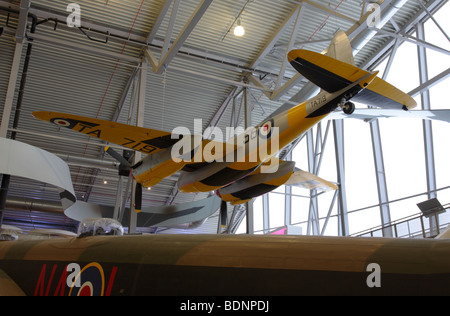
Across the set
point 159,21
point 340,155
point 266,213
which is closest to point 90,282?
point 159,21

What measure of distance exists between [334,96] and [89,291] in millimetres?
7046

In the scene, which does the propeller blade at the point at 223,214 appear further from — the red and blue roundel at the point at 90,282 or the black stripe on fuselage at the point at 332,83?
the red and blue roundel at the point at 90,282

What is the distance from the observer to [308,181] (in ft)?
48.3

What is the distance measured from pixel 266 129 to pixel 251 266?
8035mm

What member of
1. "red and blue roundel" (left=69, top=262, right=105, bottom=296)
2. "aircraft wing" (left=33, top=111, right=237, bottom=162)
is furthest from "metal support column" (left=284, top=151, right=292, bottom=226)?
"red and blue roundel" (left=69, top=262, right=105, bottom=296)

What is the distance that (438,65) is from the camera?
1537 cm

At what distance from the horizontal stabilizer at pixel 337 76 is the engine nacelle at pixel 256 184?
12.7 ft

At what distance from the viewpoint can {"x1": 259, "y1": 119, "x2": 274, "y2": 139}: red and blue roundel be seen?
10352 millimetres

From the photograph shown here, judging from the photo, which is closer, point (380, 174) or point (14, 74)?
point (14, 74)

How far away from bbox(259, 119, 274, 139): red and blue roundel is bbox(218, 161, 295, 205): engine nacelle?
2.49 metres

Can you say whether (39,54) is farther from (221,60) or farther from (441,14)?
(441,14)

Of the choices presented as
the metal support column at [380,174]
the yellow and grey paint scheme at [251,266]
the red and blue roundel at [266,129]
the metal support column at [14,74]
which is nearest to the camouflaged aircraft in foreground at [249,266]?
the yellow and grey paint scheme at [251,266]

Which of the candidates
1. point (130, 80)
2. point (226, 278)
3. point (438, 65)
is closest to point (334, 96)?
point (226, 278)

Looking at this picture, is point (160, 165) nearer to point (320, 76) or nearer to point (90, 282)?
point (320, 76)
